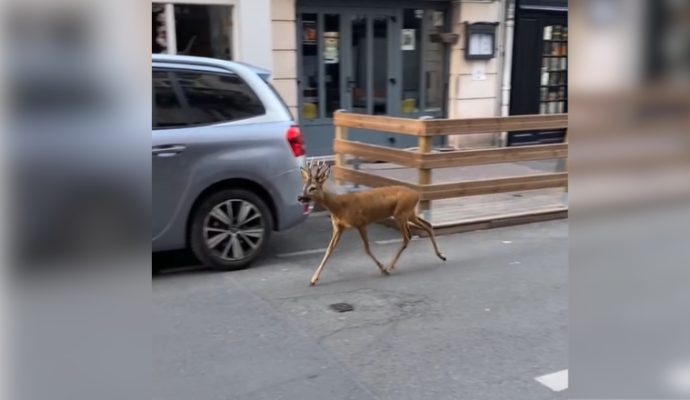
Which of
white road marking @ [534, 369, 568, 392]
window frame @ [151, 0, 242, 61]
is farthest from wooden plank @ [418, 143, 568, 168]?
window frame @ [151, 0, 242, 61]

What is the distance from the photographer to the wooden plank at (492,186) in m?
6.91

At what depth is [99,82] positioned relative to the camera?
4.00 ft

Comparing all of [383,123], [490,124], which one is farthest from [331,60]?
[490,124]

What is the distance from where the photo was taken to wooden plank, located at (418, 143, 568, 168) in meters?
6.80

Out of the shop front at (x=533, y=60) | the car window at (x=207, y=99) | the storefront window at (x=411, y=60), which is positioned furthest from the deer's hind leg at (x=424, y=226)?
the shop front at (x=533, y=60)

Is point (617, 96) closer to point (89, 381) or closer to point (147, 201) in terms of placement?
point (147, 201)

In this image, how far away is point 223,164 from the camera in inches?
215

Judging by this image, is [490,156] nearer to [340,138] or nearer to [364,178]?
[364,178]

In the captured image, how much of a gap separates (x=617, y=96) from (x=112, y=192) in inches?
40.0

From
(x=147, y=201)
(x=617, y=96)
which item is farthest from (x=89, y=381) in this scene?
→ (x=617, y=96)

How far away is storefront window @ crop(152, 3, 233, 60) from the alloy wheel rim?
3898mm

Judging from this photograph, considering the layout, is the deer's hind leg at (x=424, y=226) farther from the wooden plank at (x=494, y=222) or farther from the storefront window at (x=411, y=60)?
the storefront window at (x=411, y=60)

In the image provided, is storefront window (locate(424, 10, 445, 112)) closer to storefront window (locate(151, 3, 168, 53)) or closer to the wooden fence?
the wooden fence

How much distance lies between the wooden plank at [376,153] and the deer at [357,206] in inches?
46.2
